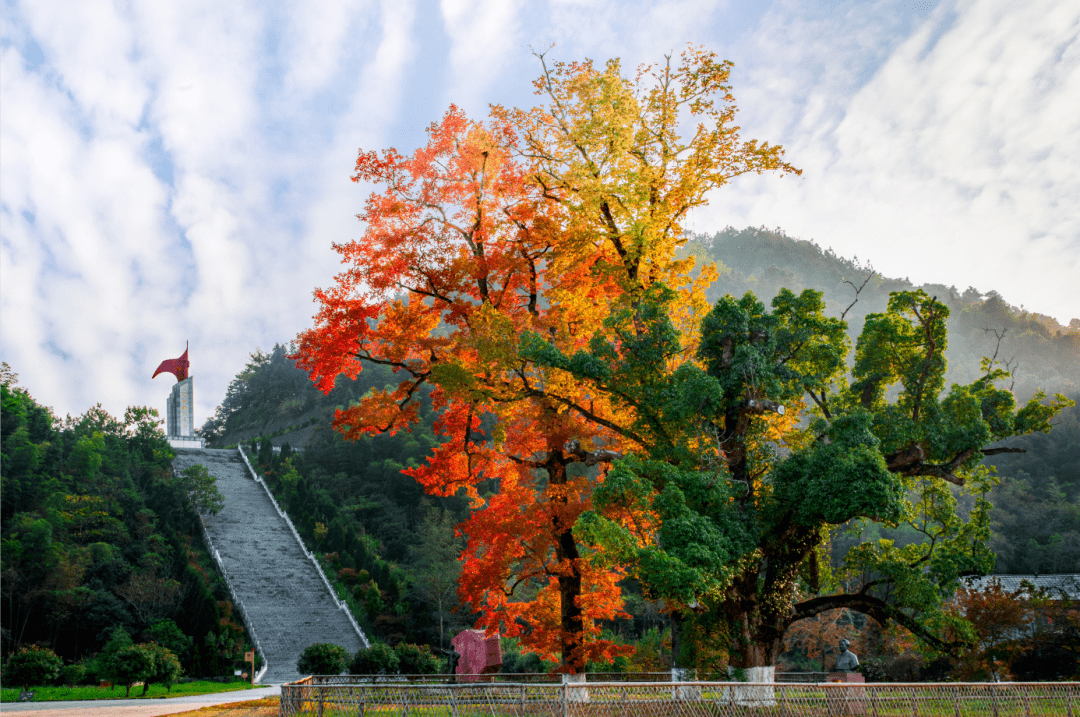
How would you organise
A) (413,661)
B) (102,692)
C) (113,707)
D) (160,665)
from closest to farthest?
1. (113,707)
2. (102,692)
3. (160,665)
4. (413,661)

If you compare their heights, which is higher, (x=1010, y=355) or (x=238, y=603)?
(x=1010, y=355)

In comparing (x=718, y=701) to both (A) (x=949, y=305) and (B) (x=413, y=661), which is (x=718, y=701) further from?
(A) (x=949, y=305)

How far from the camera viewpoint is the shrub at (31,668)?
15344 millimetres

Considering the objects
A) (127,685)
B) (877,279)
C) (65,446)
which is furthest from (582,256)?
(877,279)

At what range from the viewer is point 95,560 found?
22.4m

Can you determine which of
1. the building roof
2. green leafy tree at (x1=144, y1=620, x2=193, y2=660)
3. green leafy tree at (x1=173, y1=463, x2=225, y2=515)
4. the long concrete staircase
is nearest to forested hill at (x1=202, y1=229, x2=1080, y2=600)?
the long concrete staircase

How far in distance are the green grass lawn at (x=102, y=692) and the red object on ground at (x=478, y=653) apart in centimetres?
581

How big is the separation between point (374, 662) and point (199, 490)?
19.1m

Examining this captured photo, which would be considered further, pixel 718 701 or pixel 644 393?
pixel 644 393

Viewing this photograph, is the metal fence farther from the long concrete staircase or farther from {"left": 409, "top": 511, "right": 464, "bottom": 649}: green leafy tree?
{"left": 409, "top": 511, "right": 464, "bottom": 649}: green leafy tree

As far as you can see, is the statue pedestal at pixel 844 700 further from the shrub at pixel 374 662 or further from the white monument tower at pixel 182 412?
the white monument tower at pixel 182 412

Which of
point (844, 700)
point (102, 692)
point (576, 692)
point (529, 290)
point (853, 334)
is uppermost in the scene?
point (853, 334)

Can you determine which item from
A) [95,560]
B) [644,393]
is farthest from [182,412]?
[644,393]

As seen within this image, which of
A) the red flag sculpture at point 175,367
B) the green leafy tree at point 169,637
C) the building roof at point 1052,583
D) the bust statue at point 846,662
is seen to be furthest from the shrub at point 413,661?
the red flag sculpture at point 175,367
